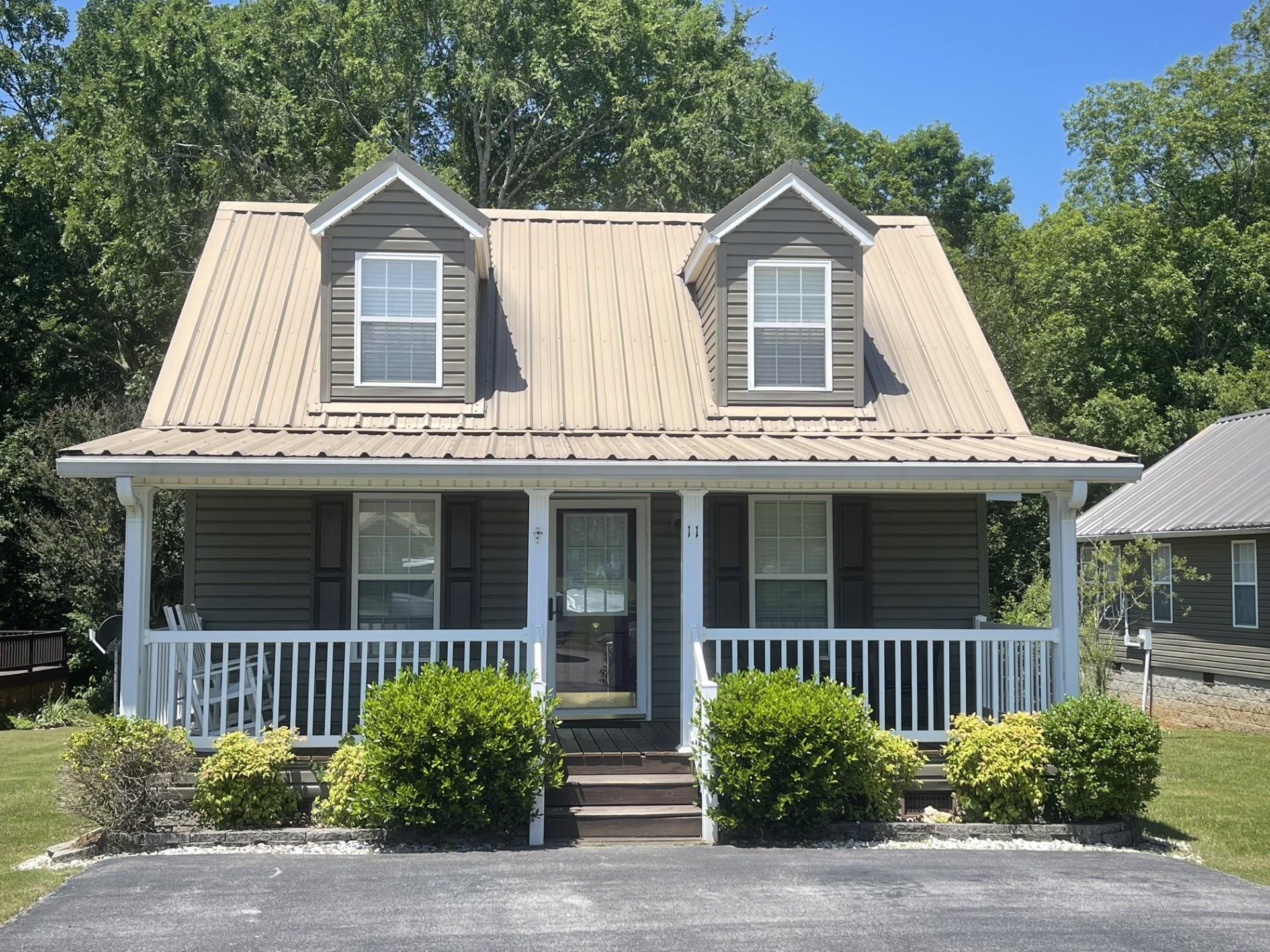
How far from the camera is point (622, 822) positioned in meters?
9.07

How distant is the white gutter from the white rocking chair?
1.39 meters

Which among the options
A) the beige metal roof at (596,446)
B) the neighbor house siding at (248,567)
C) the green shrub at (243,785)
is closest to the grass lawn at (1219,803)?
the beige metal roof at (596,446)

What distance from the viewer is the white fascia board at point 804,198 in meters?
11.8

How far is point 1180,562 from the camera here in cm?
1948

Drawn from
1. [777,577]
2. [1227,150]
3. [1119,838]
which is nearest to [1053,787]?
[1119,838]

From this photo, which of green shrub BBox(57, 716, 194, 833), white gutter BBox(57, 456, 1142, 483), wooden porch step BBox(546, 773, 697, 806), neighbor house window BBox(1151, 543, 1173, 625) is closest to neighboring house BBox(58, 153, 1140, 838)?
white gutter BBox(57, 456, 1142, 483)

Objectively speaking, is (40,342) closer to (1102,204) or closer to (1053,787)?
(1053,787)

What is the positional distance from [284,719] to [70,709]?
1104 cm

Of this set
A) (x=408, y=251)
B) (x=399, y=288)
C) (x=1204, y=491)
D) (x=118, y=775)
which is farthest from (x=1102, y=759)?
(x=1204, y=491)

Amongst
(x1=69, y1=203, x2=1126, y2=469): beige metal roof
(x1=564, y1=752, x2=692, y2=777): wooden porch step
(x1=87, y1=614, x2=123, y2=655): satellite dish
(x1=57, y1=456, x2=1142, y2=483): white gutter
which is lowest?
(x1=564, y1=752, x2=692, y2=777): wooden porch step

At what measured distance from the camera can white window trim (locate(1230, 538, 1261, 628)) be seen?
19.2 metres

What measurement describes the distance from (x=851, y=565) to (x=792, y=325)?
2426mm

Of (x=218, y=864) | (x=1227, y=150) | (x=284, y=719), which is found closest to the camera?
(x=218, y=864)

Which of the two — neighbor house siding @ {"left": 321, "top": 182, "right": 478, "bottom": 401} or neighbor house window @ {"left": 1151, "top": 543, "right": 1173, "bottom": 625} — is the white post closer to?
neighbor house siding @ {"left": 321, "top": 182, "right": 478, "bottom": 401}
